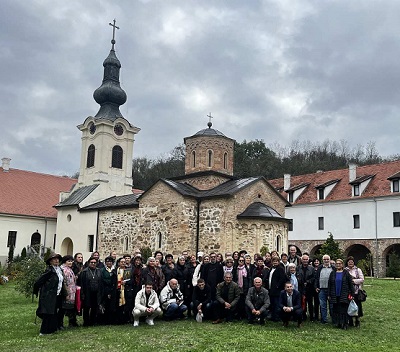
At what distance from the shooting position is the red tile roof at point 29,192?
3045 cm

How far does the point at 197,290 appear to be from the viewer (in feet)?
32.9

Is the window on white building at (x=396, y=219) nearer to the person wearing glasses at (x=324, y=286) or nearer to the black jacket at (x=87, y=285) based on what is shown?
the person wearing glasses at (x=324, y=286)

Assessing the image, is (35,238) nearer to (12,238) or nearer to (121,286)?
(12,238)

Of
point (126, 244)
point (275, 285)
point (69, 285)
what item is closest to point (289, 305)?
point (275, 285)

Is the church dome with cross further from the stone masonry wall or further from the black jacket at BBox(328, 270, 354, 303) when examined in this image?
the black jacket at BBox(328, 270, 354, 303)

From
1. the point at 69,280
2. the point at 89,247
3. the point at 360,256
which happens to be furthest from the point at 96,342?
the point at 360,256

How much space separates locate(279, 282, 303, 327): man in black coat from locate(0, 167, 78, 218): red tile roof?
24.7m

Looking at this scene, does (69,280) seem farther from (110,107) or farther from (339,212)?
(339,212)

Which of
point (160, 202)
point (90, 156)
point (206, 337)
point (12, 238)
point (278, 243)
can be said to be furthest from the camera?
point (90, 156)

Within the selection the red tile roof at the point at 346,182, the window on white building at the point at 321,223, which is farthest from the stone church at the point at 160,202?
the window on white building at the point at 321,223

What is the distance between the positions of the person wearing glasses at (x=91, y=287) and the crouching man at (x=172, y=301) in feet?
4.62

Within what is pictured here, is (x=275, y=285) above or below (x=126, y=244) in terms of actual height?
below

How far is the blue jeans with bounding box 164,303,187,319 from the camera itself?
381 inches

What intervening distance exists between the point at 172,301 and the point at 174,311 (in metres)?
0.21
